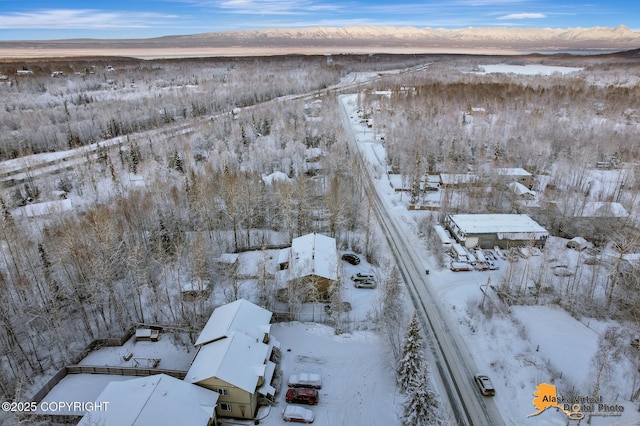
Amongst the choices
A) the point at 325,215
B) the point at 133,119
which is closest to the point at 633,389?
the point at 325,215

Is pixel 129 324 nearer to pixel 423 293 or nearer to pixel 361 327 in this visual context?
pixel 361 327

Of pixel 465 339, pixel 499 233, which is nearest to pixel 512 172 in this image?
pixel 499 233

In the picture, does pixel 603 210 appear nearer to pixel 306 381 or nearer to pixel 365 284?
pixel 365 284

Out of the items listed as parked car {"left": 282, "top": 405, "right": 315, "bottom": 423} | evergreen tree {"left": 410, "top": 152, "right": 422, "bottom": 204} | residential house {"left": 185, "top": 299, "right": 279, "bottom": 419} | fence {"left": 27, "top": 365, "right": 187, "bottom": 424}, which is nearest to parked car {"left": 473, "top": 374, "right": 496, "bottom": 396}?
parked car {"left": 282, "top": 405, "right": 315, "bottom": 423}

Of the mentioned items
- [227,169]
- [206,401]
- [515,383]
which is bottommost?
[515,383]

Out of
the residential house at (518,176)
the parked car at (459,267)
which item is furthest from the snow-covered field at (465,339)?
the residential house at (518,176)

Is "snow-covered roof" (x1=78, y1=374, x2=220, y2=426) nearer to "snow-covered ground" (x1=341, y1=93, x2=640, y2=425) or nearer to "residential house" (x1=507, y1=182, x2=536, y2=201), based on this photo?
"snow-covered ground" (x1=341, y1=93, x2=640, y2=425)
